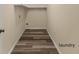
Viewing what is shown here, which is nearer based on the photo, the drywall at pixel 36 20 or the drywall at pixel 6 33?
the drywall at pixel 6 33

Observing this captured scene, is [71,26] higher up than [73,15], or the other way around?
[73,15]

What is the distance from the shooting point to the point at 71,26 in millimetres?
1580

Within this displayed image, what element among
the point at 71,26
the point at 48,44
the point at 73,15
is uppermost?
the point at 73,15

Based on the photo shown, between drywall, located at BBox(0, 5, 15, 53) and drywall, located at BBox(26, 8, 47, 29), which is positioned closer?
drywall, located at BBox(0, 5, 15, 53)

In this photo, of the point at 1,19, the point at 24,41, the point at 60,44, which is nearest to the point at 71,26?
the point at 60,44

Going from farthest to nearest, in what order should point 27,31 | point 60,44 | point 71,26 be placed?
1. point 27,31
2. point 60,44
3. point 71,26

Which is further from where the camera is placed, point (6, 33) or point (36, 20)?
point (36, 20)

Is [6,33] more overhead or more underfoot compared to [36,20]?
more underfoot
